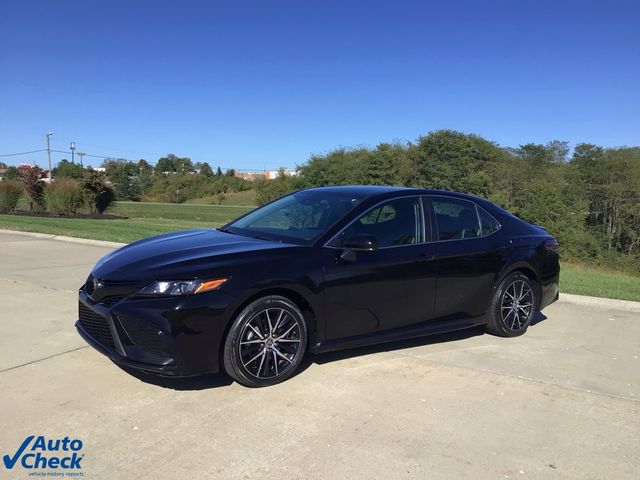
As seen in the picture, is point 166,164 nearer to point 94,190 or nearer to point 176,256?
point 94,190

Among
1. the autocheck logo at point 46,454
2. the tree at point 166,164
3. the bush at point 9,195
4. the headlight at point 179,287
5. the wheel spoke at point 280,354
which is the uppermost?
the tree at point 166,164

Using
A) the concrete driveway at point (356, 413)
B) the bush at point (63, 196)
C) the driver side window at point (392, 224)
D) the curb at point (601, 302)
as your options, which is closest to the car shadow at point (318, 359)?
the concrete driveway at point (356, 413)

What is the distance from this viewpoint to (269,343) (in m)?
4.07

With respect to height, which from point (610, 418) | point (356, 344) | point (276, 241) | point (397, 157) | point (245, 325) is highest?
point (397, 157)

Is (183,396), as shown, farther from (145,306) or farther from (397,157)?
(397,157)

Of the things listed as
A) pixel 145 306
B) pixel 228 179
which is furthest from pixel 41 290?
pixel 228 179

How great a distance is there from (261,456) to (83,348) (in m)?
2.52

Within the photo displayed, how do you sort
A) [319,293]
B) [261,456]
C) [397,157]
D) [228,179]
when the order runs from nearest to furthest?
[261,456] < [319,293] < [397,157] < [228,179]

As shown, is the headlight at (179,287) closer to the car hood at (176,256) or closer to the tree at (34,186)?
the car hood at (176,256)

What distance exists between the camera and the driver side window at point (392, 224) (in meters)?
4.69

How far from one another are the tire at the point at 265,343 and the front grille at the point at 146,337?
1.48ft

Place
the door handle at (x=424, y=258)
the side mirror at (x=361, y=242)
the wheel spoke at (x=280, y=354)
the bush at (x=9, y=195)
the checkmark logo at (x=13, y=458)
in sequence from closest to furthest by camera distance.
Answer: the checkmark logo at (x=13, y=458)
the wheel spoke at (x=280, y=354)
the side mirror at (x=361, y=242)
the door handle at (x=424, y=258)
the bush at (x=9, y=195)

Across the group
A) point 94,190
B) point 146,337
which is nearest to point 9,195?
point 94,190

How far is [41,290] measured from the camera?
7.01 m
